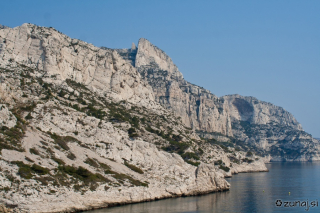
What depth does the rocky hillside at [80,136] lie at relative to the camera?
47438 mm

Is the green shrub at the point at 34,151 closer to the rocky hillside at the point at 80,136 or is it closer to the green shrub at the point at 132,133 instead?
the rocky hillside at the point at 80,136

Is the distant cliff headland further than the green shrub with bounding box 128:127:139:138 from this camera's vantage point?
No

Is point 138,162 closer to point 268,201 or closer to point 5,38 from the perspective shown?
point 268,201

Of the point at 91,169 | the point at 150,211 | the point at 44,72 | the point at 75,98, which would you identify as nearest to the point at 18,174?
the point at 91,169

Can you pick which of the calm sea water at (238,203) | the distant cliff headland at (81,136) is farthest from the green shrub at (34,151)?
the calm sea water at (238,203)

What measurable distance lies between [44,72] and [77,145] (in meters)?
41.1

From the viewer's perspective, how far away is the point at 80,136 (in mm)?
68625

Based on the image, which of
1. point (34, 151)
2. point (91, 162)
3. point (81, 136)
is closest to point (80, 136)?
point (81, 136)

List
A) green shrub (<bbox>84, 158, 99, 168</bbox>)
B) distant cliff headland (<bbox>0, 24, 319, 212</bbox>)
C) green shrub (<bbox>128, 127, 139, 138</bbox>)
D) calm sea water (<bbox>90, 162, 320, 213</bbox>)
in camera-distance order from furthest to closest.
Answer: green shrub (<bbox>128, 127, 139, 138</bbox>)
green shrub (<bbox>84, 158, 99, 168</bbox>)
calm sea water (<bbox>90, 162, 320, 213</bbox>)
distant cliff headland (<bbox>0, 24, 319, 212</bbox>)

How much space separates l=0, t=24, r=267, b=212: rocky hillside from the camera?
4744 centimetres

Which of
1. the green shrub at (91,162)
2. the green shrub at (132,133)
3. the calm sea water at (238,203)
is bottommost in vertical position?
the calm sea water at (238,203)

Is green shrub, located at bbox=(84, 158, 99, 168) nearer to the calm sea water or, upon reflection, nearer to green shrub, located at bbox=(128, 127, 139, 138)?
the calm sea water

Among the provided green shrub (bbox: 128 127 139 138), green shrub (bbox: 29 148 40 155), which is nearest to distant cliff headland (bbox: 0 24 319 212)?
green shrub (bbox: 29 148 40 155)

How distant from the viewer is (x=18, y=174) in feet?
146
